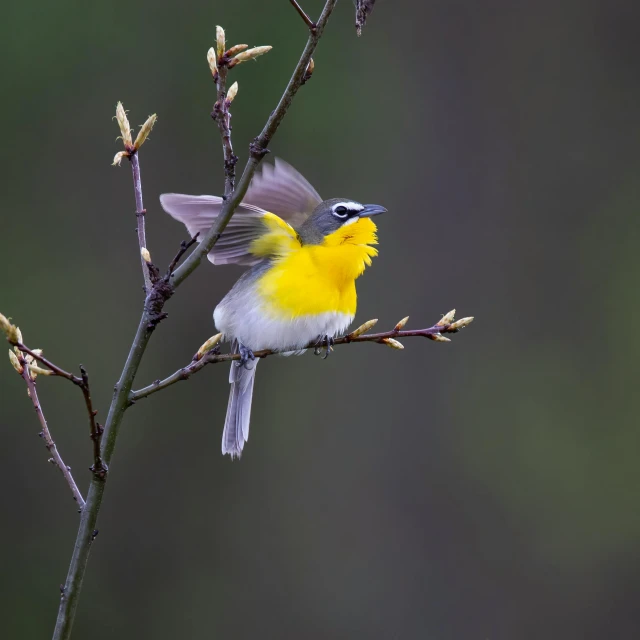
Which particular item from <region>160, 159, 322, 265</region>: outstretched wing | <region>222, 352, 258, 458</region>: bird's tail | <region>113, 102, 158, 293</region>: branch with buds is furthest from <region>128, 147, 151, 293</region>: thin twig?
<region>222, 352, 258, 458</region>: bird's tail

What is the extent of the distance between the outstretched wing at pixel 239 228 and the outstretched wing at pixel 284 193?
353 millimetres

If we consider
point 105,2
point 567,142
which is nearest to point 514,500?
point 567,142

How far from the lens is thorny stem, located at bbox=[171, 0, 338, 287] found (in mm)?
2883

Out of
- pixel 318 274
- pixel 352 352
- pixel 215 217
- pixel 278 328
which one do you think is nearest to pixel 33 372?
pixel 215 217

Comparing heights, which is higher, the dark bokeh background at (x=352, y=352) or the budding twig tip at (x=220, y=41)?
the dark bokeh background at (x=352, y=352)

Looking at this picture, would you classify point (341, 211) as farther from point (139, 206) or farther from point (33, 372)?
point (33, 372)

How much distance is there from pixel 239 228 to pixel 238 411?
1.05m

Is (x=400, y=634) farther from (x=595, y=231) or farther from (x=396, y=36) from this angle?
(x=396, y=36)

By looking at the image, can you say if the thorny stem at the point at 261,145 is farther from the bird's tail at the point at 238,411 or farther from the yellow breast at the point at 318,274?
the bird's tail at the point at 238,411

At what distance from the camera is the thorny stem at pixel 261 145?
9.46 feet

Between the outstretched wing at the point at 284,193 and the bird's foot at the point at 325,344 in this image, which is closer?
the bird's foot at the point at 325,344

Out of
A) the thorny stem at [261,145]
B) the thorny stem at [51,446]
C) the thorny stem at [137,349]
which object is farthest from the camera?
the thorny stem at [51,446]

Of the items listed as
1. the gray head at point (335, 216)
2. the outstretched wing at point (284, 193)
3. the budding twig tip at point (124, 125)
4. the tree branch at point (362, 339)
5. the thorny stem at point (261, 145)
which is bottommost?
the tree branch at point (362, 339)

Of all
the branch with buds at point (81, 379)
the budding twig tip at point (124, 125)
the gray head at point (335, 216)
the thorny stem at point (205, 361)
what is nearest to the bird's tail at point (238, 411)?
the gray head at point (335, 216)
